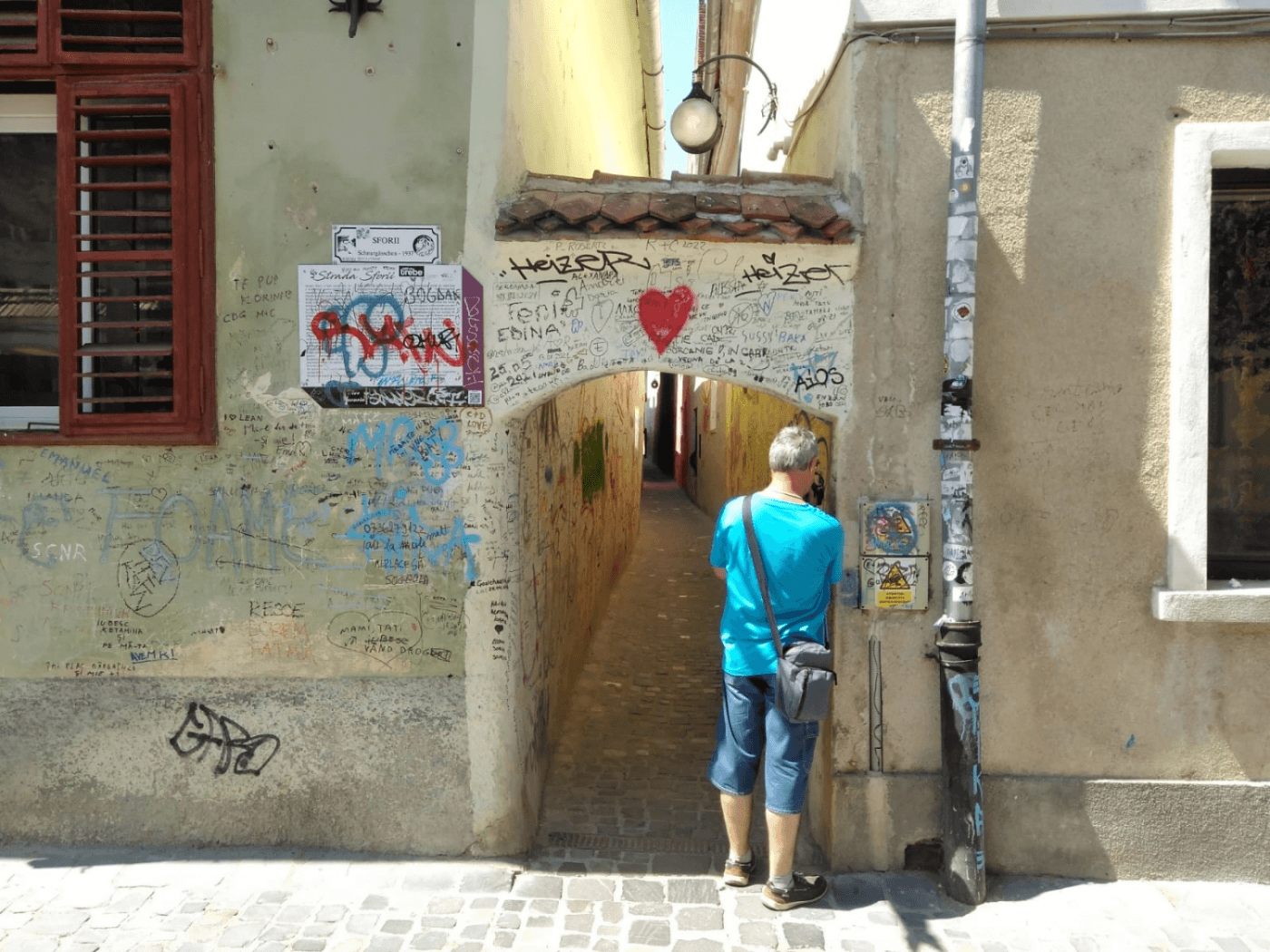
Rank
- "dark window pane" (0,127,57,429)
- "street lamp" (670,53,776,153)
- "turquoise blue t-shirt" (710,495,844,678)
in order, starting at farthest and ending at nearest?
1. "street lamp" (670,53,776,153)
2. "dark window pane" (0,127,57,429)
3. "turquoise blue t-shirt" (710,495,844,678)

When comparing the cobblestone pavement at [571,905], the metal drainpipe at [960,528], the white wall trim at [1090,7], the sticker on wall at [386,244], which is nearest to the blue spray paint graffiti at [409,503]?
the sticker on wall at [386,244]

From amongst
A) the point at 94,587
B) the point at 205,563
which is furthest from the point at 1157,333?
the point at 94,587

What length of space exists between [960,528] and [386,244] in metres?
2.87

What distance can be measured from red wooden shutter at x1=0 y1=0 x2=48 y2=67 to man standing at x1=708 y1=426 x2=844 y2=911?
374 centimetres

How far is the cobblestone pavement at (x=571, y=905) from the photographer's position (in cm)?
360

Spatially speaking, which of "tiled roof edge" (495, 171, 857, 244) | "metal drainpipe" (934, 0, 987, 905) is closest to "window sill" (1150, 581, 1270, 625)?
"metal drainpipe" (934, 0, 987, 905)

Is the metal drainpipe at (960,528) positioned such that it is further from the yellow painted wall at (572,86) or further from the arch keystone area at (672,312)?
the yellow painted wall at (572,86)

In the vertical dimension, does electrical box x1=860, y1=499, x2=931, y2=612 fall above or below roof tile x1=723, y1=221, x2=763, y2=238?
below

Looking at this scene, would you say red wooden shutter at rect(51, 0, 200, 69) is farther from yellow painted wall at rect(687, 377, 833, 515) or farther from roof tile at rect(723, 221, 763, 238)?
yellow painted wall at rect(687, 377, 833, 515)

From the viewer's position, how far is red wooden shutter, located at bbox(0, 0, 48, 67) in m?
4.12

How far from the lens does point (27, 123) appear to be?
4.38m

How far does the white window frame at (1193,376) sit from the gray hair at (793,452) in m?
1.67

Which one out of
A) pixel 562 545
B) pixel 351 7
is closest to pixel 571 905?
pixel 562 545

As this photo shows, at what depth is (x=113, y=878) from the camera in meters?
3.98
